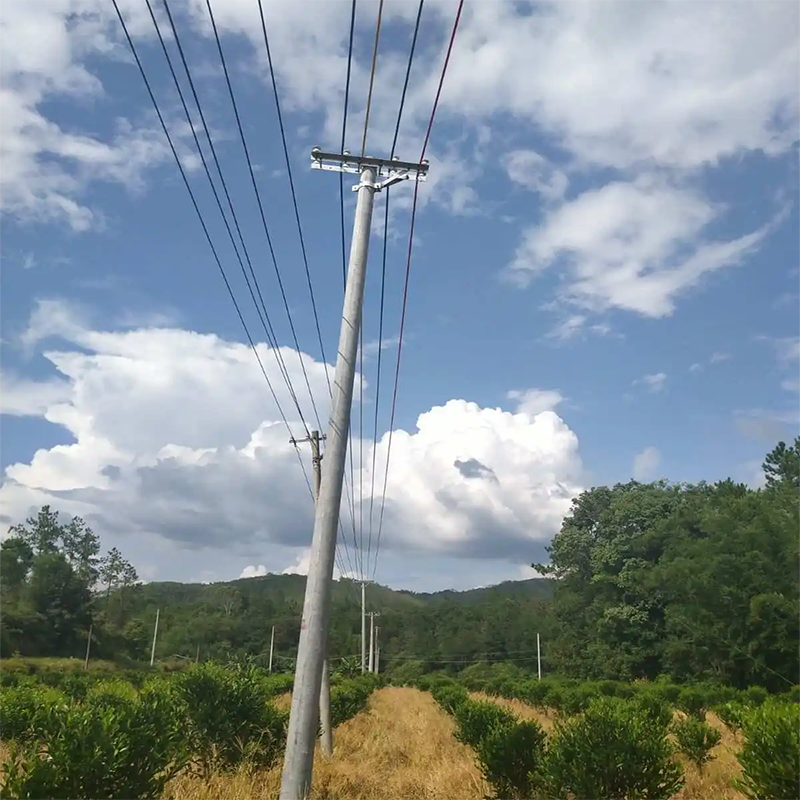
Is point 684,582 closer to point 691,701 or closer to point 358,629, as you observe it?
point 691,701

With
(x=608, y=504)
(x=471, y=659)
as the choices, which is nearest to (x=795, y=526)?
(x=608, y=504)

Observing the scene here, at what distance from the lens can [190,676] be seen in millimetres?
12102

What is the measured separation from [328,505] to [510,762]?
206 inches

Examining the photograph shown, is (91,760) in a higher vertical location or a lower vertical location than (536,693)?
lower

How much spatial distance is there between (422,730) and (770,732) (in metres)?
16.9

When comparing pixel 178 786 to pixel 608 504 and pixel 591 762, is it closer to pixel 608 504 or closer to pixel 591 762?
pixel 591 762

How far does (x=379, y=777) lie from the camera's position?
12.2 meters

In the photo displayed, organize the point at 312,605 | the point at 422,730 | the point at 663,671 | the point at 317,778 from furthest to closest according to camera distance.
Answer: the point at 663,671, the point at 422,730, the point at 317,778, the point at 312,605

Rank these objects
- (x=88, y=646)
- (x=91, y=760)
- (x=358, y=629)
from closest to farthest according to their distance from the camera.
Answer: (x=91, y=760), (x=88, y=646), (x=358, y=629)

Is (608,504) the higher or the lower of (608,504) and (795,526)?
the higher

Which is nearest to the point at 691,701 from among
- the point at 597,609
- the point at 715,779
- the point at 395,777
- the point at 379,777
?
the point at 715,779

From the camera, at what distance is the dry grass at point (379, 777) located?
9234 millimetres

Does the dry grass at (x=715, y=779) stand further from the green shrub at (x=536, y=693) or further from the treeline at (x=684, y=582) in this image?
the treeline at (x=684, y=582)

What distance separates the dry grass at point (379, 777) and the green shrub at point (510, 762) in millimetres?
344
